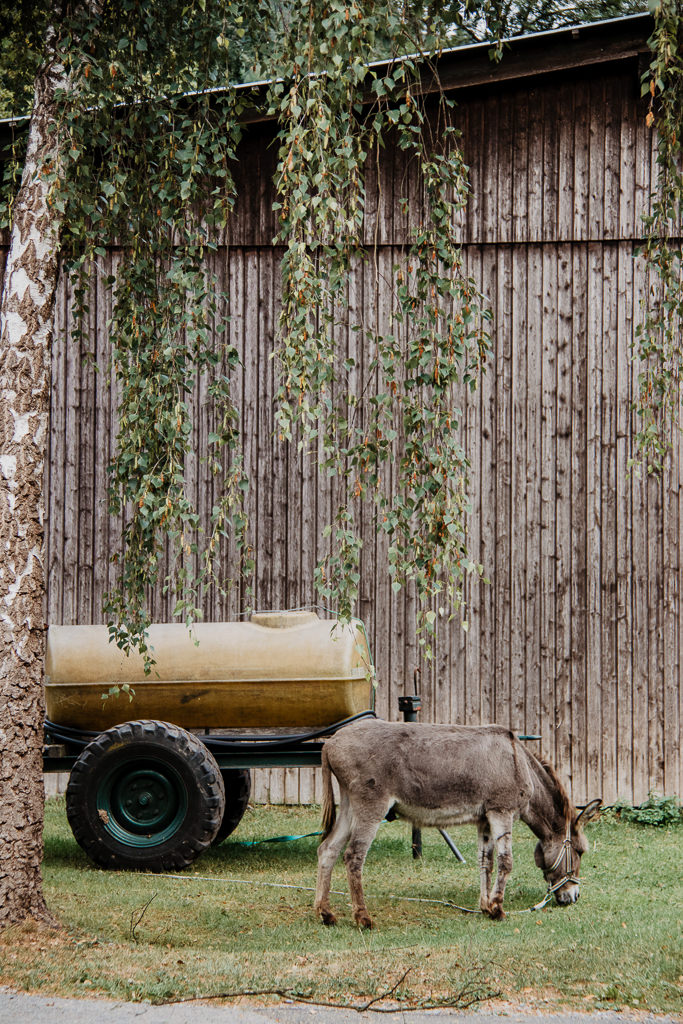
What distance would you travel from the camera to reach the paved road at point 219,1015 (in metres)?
4.47

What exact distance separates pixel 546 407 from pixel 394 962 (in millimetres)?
6356

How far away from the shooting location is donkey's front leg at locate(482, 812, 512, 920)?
255 inches

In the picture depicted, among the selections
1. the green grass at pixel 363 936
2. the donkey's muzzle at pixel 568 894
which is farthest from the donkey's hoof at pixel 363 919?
the donkey's muzzle at pixel 568 894

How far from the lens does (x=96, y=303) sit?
34.9 ft

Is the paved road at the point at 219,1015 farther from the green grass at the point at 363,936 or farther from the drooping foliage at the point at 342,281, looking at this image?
the drooping foliage at the point at 342,281

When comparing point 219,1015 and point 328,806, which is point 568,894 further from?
point 219,1015

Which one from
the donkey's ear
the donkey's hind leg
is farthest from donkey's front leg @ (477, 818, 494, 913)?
the donkey's hind leg

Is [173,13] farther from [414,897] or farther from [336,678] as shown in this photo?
[414,897]

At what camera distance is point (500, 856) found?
21.7 feet

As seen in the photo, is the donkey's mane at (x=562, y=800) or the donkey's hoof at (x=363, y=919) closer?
the donkey's hoof at (x=363, y=919)

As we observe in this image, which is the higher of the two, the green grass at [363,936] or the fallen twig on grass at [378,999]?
the fallen twig on grass at [378,999]

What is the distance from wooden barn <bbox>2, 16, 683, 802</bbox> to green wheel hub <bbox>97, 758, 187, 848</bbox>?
8.33ft

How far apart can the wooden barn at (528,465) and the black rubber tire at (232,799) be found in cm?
136

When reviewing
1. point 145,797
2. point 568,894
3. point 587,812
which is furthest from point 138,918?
point 587,812
